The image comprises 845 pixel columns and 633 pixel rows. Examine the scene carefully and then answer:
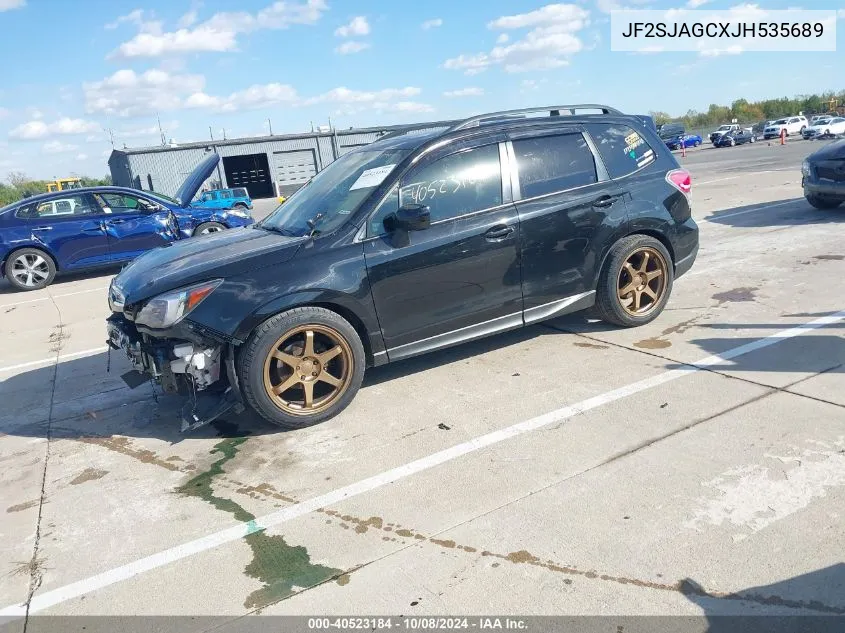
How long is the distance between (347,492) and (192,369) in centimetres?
138

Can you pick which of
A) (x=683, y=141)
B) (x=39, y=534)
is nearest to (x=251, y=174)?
(x=683, y=141)

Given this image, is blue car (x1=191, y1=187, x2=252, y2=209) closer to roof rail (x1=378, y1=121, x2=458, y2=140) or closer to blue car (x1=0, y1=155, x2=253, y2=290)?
blue car (x1=0, y1=155, x2=253, y2=290)

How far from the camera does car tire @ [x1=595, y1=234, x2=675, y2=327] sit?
5477mm

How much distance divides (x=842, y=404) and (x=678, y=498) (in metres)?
1.55

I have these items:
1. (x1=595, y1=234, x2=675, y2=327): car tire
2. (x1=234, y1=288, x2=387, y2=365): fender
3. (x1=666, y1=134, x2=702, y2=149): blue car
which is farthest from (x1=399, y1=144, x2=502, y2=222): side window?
(x1=666, y1=134, x2=702, y2=149): blue car

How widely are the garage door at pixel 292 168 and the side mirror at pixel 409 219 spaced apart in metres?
43.6

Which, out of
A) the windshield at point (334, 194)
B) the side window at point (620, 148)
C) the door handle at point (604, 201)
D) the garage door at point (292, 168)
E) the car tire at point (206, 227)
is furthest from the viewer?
the garage door at point (292, 168)

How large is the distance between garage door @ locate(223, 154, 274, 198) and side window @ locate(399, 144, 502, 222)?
4417 centimetres

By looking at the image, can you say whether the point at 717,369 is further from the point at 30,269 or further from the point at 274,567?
the point at 30,269

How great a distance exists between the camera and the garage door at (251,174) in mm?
46938

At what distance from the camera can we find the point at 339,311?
4.49 meters

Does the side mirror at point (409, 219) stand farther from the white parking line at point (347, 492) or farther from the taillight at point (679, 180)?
the taillight at point (679, 180)

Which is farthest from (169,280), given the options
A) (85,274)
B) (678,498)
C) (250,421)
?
(85,274)

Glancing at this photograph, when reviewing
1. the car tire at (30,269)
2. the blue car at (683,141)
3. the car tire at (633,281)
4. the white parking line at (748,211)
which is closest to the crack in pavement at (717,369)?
the car tire at (633,281)
